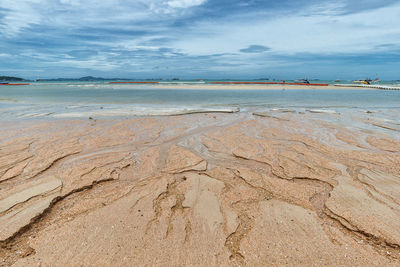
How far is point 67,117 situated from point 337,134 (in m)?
14.4

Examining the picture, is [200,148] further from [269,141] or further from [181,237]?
[181,237]

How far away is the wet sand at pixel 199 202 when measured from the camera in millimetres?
3045

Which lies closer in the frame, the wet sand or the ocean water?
the wet sand

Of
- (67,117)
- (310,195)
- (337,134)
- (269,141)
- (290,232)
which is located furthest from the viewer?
(67,117)

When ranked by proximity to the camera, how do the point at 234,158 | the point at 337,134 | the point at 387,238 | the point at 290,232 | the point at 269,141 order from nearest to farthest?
1. the point at 387,238
2. the point at 290,232
3. the point at 234,158
4. the point at 269,141
5. the point at 337,134

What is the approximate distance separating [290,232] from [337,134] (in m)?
7.27

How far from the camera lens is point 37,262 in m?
2.85

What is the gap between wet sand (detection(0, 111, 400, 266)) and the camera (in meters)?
3.04

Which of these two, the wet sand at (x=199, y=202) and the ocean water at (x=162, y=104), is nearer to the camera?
the wet sand at (x=199, y=202)

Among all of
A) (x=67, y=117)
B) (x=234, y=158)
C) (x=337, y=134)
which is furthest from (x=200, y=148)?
(x=67, y=117)

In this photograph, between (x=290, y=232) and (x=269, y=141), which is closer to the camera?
(x=290, y=232)

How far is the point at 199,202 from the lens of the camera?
4.23 metres

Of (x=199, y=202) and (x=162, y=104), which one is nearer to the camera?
(x=199, y=202)

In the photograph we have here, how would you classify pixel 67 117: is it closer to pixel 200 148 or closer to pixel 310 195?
pixel 200 148
